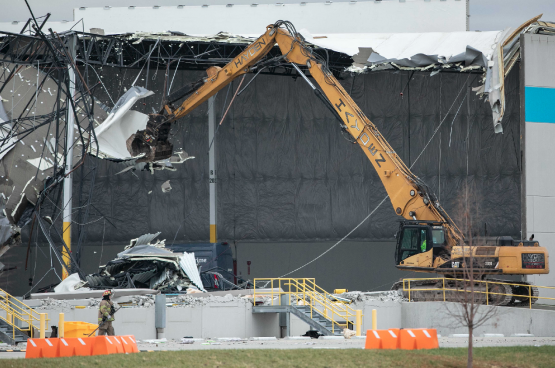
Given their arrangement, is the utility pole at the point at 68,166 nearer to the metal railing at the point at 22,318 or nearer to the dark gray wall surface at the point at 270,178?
the metal railing at the point at 22,318

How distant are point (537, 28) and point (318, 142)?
42.1 ft

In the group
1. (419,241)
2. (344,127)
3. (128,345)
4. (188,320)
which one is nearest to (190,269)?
(188,320)

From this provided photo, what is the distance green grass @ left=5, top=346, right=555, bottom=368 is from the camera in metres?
14.3

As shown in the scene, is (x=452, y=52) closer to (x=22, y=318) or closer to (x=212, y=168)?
(x=212, y=168)

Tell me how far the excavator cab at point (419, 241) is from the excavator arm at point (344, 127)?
0.23 metres

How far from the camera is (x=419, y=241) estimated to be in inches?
910

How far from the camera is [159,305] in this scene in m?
A: 22.7

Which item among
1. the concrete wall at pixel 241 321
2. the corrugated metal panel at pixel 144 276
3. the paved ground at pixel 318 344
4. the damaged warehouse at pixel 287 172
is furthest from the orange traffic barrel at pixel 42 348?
the damaged warehouse at pixel 287 172

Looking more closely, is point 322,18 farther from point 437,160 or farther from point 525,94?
point 525,94

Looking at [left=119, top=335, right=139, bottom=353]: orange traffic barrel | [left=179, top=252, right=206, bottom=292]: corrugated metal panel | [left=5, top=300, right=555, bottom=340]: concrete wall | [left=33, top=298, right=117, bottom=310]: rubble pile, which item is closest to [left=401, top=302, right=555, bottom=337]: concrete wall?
[left=5, top=300, right=555, bottom=340]: concrete wall

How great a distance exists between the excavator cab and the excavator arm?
9.0 inches

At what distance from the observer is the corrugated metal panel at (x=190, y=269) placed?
2750 cm

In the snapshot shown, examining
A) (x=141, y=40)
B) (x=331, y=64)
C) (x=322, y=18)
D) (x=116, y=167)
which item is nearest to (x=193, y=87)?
(x=141, y=40)

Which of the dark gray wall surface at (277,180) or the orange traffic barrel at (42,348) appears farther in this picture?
the dark gray wall surface at (277,180)
